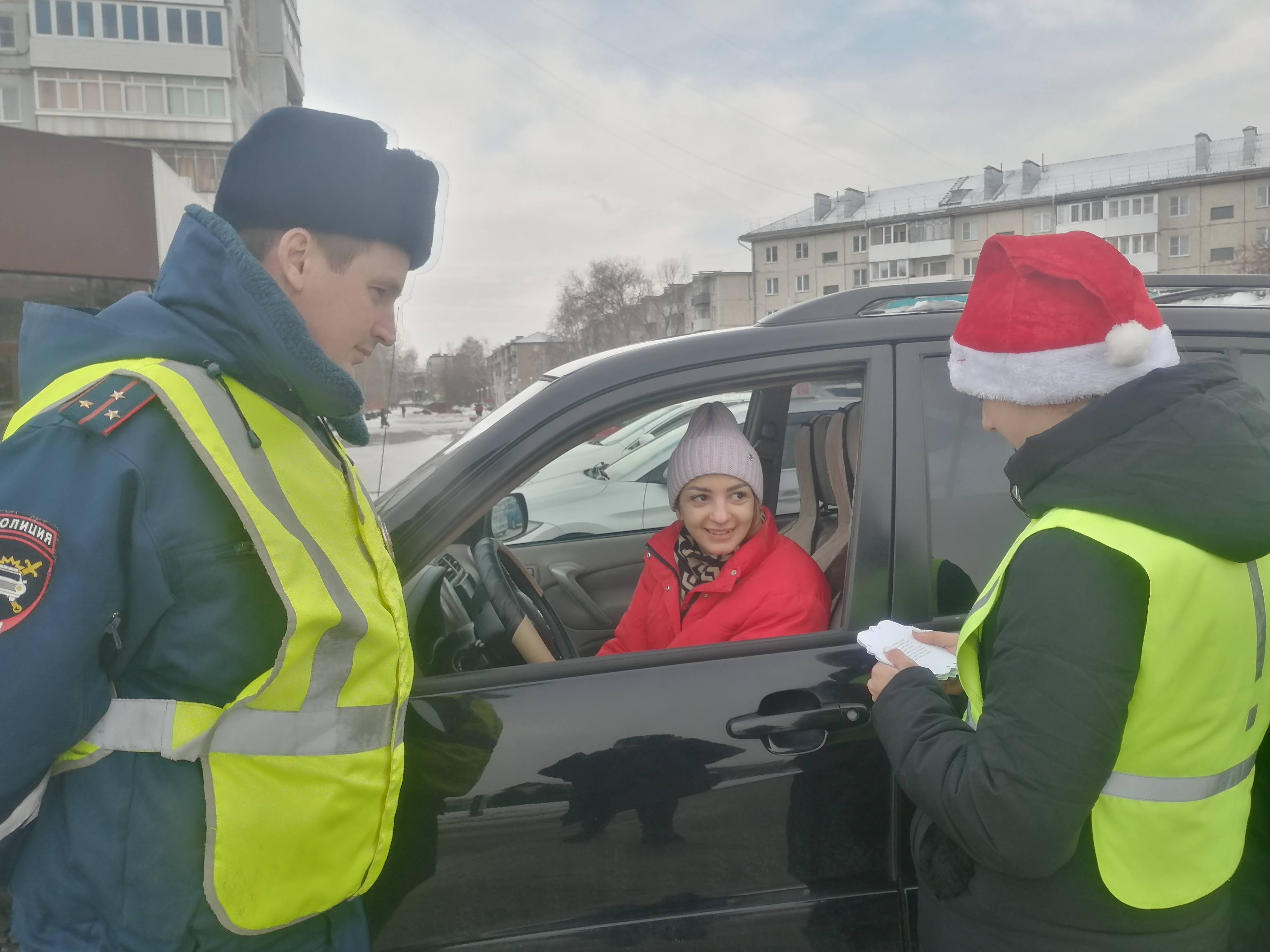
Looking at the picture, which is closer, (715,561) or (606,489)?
(715,561)

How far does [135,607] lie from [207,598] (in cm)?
8

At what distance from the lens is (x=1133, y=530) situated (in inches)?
43.4

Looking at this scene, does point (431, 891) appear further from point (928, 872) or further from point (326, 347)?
point (326, 347)

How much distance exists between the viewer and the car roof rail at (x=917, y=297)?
6.52 ft

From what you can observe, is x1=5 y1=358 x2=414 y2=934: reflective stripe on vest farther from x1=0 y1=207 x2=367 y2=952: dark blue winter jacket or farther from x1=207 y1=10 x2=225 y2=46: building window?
x1=207 y1=10 x2=225 y2=46: building window

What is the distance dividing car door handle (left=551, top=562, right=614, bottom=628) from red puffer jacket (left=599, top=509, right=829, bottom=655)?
21.0 inches

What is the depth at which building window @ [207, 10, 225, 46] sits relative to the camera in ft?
112

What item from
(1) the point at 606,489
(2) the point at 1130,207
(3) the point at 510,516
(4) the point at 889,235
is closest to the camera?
(3) the point at 510,516

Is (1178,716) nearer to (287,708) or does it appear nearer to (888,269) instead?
(287,708)

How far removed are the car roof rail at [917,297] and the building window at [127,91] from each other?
40.1 meters

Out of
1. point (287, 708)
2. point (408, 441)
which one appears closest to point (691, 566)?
point (287, 708)

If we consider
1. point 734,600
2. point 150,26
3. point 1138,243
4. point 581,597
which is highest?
point 150,26

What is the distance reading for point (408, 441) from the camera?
6.71 metres

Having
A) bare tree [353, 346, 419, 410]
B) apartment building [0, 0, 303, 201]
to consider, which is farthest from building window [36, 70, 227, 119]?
bare tree [353, 346, 419, 410]
